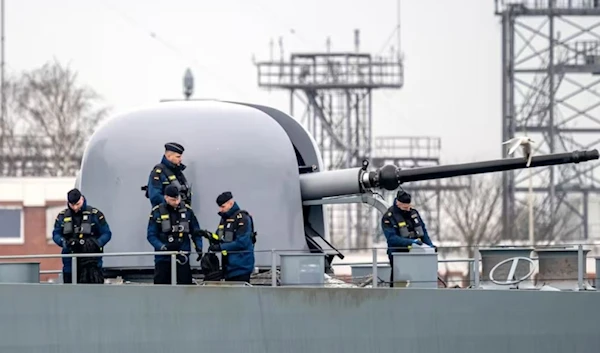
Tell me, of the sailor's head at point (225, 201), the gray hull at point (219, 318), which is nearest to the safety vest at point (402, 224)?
the gray hull at point (219, 318)

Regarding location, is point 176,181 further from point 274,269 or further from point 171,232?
point 274,269

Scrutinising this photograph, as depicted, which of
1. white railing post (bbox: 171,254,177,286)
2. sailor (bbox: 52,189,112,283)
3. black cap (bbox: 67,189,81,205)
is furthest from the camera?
sailor (bbox: 52,189,112,283)

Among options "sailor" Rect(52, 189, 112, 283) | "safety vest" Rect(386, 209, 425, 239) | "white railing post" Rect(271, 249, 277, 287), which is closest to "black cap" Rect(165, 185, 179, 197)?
"sailor" Rect(52, 189, 112, 283)

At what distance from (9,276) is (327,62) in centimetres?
3909

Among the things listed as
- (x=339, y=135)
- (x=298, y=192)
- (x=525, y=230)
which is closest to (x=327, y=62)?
(x=339, y=135)

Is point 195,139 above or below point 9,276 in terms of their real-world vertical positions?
above

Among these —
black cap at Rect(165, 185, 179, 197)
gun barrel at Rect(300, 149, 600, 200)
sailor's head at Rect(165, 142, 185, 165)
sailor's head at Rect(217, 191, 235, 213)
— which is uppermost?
sailor's head at Rect(165, 142, 185, 165)

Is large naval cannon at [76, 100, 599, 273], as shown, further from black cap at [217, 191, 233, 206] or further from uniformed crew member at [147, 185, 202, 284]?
black cap at [217, 191, 233, 206]

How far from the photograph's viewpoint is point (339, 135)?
181 ft

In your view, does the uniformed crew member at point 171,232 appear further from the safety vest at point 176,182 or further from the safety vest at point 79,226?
the safety vest at point 79,226

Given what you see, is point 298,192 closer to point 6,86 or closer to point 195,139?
point 195,139

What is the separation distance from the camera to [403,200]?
1909cm

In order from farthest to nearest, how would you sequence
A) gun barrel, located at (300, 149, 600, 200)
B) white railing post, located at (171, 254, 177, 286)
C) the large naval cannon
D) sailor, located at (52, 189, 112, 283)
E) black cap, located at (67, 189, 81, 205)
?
1. the large naval cannon
2. gun barrel, located at (300, 149, 600, 200)
3. sailor, located at (52, 189, 112, 283)
4. black cap, located at (67, 189, 81, 205)
5. white railing post, located at (171, 254, 177, 286)

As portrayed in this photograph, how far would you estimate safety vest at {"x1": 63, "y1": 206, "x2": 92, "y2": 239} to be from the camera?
18781mm
